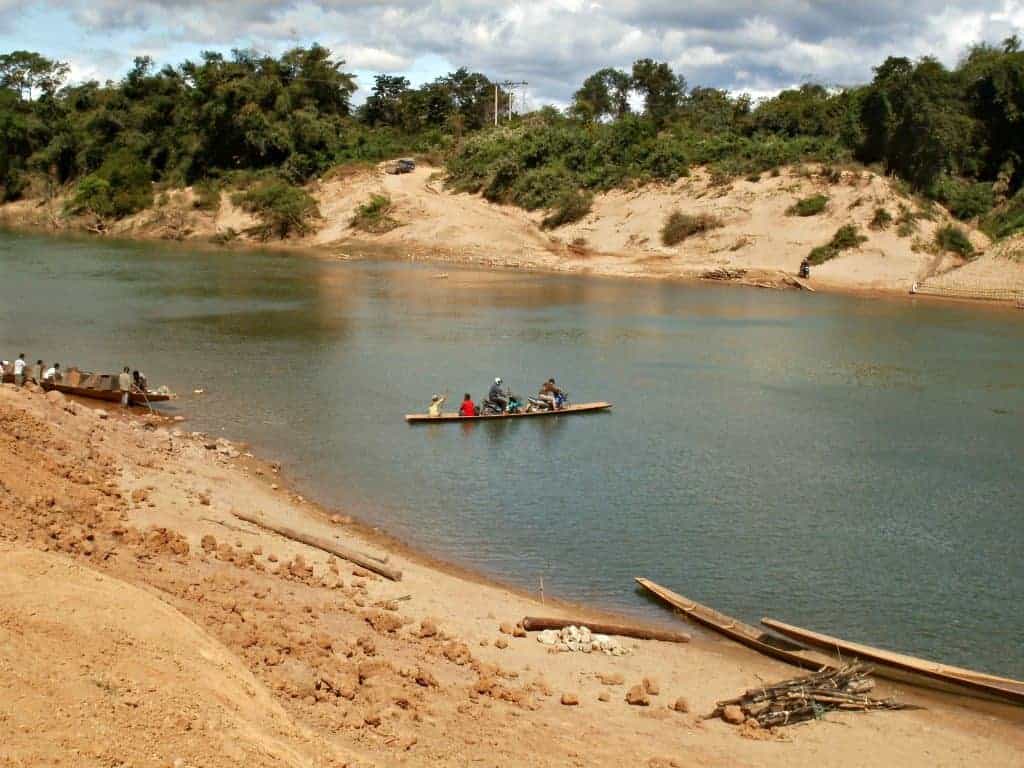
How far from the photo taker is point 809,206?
65.5 meters

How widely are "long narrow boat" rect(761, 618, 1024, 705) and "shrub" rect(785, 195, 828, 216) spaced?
5379cm

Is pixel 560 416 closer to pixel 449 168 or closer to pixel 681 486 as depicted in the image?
pixel 681 486

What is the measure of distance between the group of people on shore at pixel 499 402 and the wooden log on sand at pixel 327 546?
11077 millimetres

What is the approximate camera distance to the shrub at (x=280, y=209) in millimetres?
80625

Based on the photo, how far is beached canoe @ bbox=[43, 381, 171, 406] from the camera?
28234 millimetres

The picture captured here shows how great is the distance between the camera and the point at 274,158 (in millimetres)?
89125

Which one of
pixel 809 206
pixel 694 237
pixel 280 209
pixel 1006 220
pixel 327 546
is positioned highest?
pixel 809 206

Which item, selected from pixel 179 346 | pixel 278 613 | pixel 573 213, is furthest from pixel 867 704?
pixel 573 213

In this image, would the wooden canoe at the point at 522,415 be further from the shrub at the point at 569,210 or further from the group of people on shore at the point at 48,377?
the shrub at the point at 569,210

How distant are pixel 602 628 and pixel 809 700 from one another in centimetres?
322

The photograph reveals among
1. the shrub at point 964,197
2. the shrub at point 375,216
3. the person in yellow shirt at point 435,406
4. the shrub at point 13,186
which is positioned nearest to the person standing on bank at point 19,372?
the person in yellow shirt at point 435,406

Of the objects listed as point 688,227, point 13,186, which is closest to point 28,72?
point 13,186

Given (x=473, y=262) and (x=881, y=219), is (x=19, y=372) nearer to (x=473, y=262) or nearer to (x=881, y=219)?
(x=473, y=262)

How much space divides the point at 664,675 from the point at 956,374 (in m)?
26.7
